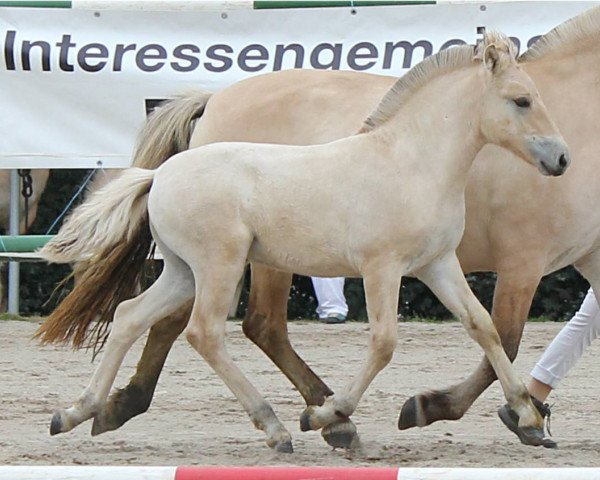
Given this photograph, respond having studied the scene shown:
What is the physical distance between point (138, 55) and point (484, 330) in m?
4.08

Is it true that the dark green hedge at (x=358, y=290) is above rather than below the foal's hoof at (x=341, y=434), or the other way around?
below

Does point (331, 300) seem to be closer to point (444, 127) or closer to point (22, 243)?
point (22, 243)

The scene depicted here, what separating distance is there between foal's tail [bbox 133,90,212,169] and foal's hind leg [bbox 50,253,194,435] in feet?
4.59

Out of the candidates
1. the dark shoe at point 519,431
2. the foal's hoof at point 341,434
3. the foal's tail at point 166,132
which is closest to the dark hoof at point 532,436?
the dark shoe at point 519,431

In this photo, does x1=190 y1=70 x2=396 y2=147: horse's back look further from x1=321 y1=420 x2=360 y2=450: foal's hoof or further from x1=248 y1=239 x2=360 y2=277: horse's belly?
x1=321 y1=420 x2=360 y2=450: foal's hoof

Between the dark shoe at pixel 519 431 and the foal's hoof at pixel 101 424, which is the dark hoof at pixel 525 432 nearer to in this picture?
the dark shoe at pixel 519 431

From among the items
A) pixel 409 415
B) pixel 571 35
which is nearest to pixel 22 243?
pixel 409 415

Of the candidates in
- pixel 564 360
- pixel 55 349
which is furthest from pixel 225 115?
pixel 55 349

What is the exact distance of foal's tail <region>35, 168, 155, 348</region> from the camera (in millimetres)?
5723

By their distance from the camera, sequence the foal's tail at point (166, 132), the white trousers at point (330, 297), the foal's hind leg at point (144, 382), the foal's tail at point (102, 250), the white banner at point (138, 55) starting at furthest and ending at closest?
1. the white trousers at point (330, 297)
2. the white banner at point (138, 55)
3. the foal's tail at point (166, 132)
4. the foal's hind leg at point (144, 382)
5. the foal's tail at point (102, 250)

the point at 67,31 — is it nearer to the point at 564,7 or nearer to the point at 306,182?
the point at 564,7

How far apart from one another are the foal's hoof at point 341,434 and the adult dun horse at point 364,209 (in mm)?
31

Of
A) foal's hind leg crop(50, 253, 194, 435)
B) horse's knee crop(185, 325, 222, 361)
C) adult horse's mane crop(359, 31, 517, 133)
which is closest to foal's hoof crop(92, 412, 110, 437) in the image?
foal's hind leg crop(50, 253, 194, 435)

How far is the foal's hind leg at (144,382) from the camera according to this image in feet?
19.8
